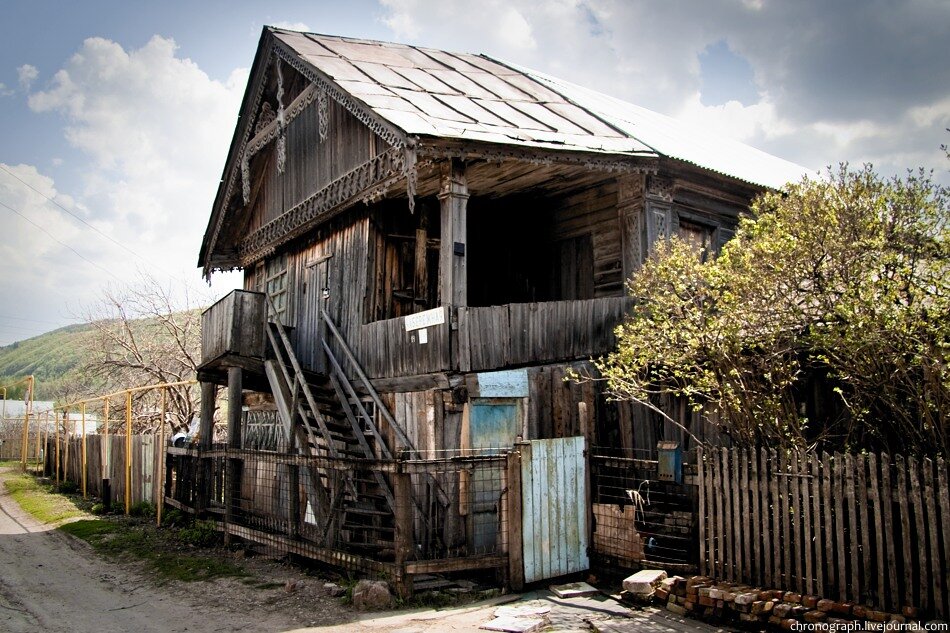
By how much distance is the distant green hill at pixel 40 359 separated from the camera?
116m

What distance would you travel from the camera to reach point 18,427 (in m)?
43.3

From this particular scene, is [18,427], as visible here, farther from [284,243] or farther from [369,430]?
[369,430]

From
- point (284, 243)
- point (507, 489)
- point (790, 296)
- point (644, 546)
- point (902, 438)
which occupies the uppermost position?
point (284, 243)

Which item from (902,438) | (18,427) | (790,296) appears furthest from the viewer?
(18,427)

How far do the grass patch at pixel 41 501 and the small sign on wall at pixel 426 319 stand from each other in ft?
35.2

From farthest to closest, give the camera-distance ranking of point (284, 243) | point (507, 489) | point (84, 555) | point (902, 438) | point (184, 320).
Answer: point (184, 320), point (284, 243), point (84, 555), point (507, 489), point (902, 438)

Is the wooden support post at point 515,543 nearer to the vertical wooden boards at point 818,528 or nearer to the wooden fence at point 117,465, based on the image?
the vertical wooden boards at point 818,528

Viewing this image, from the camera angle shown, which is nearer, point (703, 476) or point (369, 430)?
point (703, 476)

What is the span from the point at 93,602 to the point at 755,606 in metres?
8.11

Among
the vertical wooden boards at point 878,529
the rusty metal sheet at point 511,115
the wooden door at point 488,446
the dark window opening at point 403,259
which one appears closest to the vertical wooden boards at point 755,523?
the vertical wooden boards at point 878,529

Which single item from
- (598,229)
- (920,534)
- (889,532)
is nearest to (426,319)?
(598,229)

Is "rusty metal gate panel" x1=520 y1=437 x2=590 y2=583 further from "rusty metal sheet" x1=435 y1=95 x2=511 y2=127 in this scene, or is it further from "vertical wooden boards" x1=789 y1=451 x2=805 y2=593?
"rusty metal sheet" x1=435 y1=95 x2=511 y2=127

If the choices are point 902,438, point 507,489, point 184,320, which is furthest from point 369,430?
point 184,320

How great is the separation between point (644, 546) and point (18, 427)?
4515 centimetres
